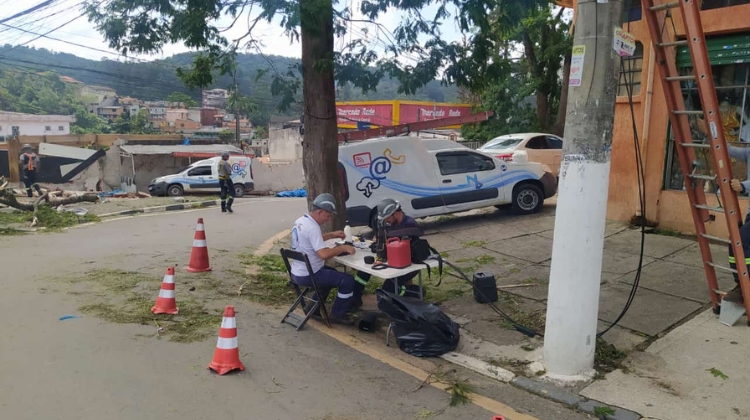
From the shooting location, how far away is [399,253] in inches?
227

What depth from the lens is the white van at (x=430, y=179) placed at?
36.8 feet

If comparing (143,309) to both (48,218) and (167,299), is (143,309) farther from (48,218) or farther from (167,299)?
(48,218)

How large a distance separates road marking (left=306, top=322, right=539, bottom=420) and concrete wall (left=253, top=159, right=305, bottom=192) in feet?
71.5

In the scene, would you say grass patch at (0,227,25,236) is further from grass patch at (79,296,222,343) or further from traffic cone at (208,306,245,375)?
traffic cone at (208,306,245,375)

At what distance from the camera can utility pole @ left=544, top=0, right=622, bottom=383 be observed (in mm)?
4555

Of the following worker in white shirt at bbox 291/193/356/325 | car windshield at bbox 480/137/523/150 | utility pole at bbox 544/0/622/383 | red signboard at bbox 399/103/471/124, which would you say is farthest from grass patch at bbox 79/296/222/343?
red signboard at bbox 399/103/471/124

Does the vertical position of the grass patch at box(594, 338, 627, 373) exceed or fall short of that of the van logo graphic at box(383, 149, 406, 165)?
it falls short

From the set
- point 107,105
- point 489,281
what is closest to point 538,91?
point 489,281

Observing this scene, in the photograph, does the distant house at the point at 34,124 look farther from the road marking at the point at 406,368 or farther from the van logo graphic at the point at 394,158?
the road marking at the point at 406,368

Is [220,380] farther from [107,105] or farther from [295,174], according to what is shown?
[107,105]

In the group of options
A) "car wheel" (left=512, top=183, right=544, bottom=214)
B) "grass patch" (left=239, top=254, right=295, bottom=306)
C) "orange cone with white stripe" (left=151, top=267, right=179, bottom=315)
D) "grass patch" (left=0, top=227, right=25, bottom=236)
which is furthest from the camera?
"car wheel" (left=512, top=183, right=544, bottom=214)

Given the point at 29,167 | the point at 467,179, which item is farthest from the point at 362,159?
the point at 29,167

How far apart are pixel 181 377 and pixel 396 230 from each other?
2.60m

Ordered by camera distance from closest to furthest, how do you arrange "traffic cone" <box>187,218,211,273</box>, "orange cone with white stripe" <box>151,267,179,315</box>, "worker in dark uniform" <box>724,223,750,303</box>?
"worker in dark uniform" <box>724,223,750,303</box>
"orange cone with white stripe" <box>151,267,179,315</box>
"traffic cone" <box>187,218,211,273</box>
